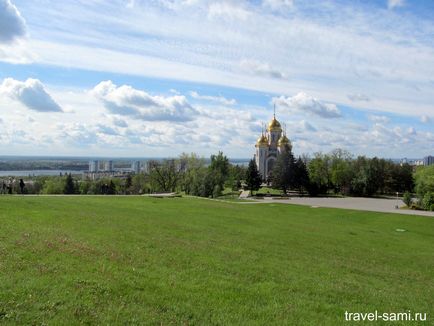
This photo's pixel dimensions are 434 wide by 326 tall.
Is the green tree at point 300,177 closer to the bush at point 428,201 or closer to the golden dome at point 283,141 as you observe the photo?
the golden dome at point 283,141

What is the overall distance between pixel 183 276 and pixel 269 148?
318 feet

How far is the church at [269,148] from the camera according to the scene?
104 metres

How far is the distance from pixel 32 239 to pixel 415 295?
35.7 feet

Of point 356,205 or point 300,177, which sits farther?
point 300,177

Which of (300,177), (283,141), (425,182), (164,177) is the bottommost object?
(164,177)

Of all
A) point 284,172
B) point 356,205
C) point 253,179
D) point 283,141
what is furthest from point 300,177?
point 356,205

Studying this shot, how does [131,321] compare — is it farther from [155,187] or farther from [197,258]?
[155,187]

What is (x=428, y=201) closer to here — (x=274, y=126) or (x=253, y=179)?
(x=253, y=179)

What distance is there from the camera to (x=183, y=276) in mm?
9734

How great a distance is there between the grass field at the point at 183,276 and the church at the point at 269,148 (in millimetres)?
86307

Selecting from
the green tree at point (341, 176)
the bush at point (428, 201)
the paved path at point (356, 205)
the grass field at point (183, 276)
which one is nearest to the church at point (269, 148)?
the green tree at point (341, 176)

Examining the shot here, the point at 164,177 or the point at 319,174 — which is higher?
the point at 319,174

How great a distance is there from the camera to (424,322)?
8602 millimetres

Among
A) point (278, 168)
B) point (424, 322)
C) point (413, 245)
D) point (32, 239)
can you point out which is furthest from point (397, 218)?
point (278, 168)
